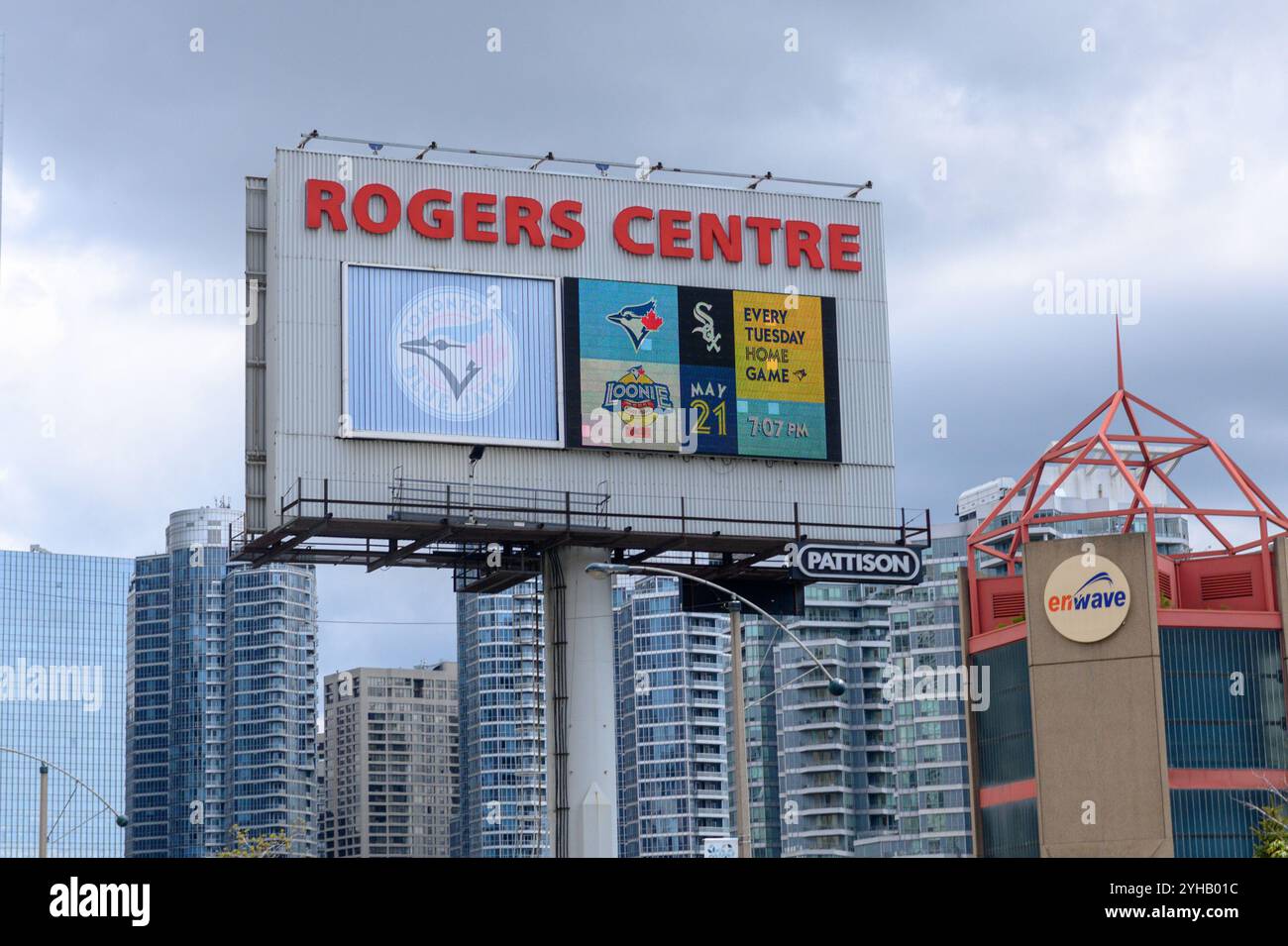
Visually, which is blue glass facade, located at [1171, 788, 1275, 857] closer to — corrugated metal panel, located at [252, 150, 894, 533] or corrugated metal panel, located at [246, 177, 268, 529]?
corrugated metal panel, located at [252, 150, 894, 533]

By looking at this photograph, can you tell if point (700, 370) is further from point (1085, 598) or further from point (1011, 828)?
point (1011, 828)

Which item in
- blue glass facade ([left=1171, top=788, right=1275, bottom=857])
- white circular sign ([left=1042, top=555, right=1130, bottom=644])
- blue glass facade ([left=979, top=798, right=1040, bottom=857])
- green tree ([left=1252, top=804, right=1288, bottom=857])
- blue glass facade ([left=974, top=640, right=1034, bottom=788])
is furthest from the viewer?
blue glass facade ([left=974, top=640, right=1034, bottom=788])

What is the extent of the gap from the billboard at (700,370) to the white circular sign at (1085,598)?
3280cm

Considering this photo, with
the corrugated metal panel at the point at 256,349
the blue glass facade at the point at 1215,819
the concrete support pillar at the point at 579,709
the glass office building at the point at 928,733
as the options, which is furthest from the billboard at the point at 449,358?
the glass office building at the point at 928,733

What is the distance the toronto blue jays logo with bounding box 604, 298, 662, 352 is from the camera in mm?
69438

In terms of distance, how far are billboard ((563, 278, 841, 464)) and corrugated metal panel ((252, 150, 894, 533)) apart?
612 mm

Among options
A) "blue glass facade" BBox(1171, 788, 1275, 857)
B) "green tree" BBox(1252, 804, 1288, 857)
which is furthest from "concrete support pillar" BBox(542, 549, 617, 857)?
"blue glass facade" BBox(1171, 788, 1275, 857)

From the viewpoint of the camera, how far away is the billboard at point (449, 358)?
218 ft

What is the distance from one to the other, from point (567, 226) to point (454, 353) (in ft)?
22.5
